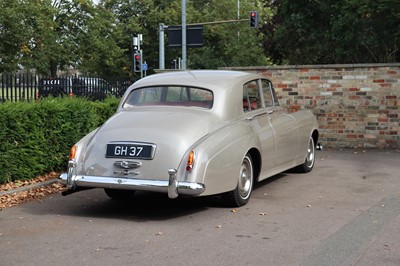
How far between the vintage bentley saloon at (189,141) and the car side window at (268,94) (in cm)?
3

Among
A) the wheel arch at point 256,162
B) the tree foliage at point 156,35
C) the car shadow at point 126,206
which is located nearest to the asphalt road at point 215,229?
the car shadow at point 126,206

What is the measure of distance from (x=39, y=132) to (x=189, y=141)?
309 centimetres

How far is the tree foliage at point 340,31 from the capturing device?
47.3 ft

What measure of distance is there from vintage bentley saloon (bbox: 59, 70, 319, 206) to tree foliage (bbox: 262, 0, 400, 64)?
7420 mm

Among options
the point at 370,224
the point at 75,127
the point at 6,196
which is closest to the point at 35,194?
the point at 6,196

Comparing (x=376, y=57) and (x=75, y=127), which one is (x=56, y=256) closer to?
(x=75, y=127)

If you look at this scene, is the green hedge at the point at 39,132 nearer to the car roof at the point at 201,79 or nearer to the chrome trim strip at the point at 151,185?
the car roof at the point at 201,79

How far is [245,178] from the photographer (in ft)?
22.9

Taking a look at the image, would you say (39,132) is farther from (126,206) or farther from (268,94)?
(268,94)

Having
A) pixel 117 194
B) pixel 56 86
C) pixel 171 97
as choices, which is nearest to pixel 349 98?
pixel 171 97

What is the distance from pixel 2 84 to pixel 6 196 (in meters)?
5.61

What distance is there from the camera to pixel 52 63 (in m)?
43.0

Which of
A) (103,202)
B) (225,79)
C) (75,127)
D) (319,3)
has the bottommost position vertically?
(103,202)

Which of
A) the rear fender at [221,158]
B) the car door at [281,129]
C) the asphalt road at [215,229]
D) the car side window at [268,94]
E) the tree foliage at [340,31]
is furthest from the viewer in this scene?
the tree foliage at [340,31]
